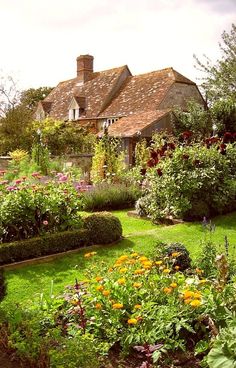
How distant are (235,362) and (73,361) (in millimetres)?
1361

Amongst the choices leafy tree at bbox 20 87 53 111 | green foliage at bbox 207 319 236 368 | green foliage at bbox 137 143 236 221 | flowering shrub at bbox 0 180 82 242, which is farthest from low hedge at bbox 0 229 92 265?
leafy tree at bbox 20 87 53 111

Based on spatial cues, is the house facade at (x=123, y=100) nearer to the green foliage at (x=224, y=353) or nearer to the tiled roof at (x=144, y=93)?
the tiled roof at (x=144, y=93)

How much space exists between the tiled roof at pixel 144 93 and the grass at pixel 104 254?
17.2 metres

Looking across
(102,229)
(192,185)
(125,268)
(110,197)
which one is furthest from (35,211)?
(110,197)

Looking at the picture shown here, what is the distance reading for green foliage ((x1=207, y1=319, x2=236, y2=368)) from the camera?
343cm

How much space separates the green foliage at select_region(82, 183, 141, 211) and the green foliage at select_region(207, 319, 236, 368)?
1037 cm

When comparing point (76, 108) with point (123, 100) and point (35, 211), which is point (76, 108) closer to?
point (123, 100)

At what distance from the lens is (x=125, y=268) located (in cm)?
522

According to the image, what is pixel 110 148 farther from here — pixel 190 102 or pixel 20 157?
pixel 190 102

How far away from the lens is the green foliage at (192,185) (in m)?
11.4

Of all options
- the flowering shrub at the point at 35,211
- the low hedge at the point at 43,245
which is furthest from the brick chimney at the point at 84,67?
the low hedge at the point at 43,245

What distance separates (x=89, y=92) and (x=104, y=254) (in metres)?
27.4

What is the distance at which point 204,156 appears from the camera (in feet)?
38.8

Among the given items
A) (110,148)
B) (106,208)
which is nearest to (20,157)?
(110,148)
